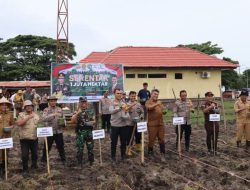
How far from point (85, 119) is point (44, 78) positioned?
109ft

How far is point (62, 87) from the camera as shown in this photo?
46.2ft

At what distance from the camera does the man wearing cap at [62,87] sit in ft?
46.1

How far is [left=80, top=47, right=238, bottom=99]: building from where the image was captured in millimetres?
22797

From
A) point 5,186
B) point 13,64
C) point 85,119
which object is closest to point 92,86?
point 85,119

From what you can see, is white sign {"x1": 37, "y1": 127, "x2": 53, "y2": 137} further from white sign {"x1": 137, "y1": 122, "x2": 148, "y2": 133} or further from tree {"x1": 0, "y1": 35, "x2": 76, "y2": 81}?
tree {"x1": 0, "y1": 35, "x2": 76, "y2": 81}

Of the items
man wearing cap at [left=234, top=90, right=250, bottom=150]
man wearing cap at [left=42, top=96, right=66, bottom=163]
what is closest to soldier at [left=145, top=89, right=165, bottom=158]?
man wearing cap at [left=42, top=96, right=66, bottom=163]

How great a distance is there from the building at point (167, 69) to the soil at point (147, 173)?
43.0 feet

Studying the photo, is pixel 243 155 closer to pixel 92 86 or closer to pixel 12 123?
pixel 12 123

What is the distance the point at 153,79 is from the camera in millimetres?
23203

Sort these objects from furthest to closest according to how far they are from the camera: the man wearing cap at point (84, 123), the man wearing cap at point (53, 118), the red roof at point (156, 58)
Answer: the red roof at point (156, 58) → the man wearing cap at point (53, 118) → the man wearing cap at point (84, 123)

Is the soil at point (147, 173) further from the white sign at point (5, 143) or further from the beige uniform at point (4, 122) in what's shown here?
the white sign at point (5, 143)

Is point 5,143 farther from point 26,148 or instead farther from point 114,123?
point 114,123

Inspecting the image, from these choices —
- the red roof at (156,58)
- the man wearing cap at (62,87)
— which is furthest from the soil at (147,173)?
the red roof at (156,58)

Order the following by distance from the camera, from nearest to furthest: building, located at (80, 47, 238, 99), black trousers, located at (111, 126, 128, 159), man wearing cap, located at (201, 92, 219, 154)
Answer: black trousers, located at (111, 126, 128, 159) → man wearing cap, located at (201, 92, 219, 154) → building, located at (80, 47, 238, 99)
